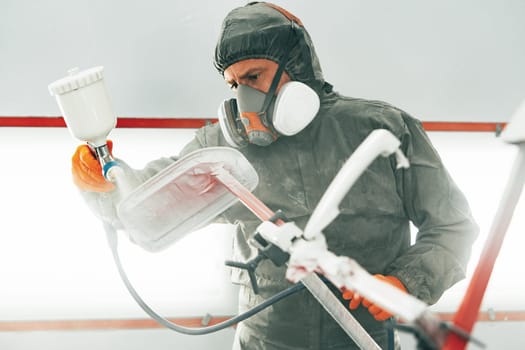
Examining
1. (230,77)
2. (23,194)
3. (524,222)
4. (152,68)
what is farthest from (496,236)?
(23,194)

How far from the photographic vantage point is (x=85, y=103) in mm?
849

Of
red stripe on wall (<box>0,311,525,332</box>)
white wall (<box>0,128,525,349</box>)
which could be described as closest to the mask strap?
white wall (<box>0,128,525,349</box>)

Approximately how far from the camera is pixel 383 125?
1086 mm

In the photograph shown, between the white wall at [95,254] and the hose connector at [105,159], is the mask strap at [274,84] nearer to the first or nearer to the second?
the hose connector at [105,159]

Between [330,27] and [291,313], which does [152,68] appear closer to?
[330,27]

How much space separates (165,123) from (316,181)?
0.64m

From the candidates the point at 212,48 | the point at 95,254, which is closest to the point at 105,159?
the point at 212,48

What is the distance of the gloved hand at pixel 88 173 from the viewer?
0.97 m

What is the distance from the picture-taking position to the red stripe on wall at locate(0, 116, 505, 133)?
146 centimetres

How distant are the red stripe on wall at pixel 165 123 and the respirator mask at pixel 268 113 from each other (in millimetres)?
399

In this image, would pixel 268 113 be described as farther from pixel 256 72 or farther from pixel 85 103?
pixel 85 103

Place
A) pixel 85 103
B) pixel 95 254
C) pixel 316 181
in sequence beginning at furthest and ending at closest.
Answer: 1. pixel 95 254
2. pixel 316 181
3. pixel 85 103

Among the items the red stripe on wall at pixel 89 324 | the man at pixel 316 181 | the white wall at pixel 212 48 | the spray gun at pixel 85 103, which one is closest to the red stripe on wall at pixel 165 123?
the white wall at pixel 212 48

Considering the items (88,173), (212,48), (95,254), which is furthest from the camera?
(95,254)
